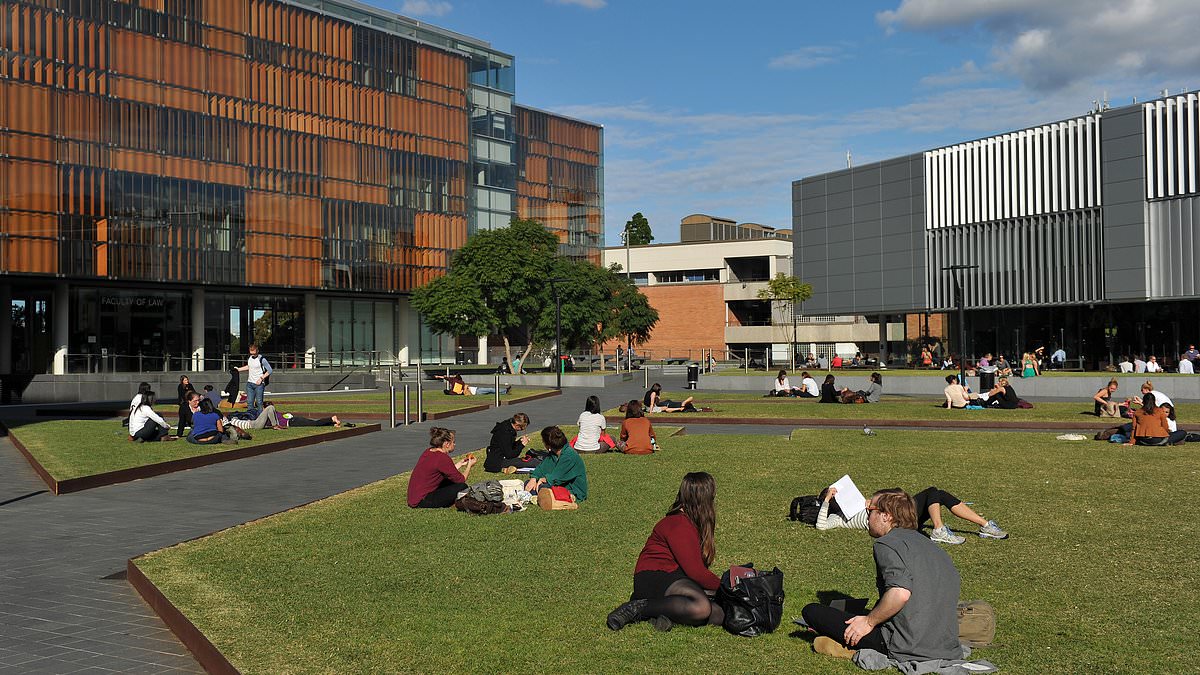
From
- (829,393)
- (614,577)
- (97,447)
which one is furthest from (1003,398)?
(614,577)

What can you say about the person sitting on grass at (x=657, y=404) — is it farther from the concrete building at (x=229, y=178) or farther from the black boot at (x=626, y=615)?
the concrete building at (x=229, y=178)

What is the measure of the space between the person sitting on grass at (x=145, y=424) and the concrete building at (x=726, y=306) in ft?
261

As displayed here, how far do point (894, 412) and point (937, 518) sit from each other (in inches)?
824

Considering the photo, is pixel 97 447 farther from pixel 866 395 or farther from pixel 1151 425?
pixel 866 395

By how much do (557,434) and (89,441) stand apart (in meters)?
13.7

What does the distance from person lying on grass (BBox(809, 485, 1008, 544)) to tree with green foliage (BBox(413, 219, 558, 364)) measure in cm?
5298

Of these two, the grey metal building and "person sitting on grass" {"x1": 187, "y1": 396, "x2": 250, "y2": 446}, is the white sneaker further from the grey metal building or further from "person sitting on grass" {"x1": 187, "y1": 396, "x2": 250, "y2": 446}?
the grey metal building

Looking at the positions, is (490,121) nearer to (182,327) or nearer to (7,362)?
(182,327)

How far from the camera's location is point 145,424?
2234 centimetres

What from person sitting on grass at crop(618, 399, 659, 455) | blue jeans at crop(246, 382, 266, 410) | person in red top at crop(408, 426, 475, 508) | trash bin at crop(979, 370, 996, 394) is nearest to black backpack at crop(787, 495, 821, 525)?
person in red top at crop(408, 426, 475, 508)

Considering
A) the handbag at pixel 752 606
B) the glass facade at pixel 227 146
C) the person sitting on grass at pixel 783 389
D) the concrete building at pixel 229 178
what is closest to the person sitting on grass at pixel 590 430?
the handbag at pixel 752 606

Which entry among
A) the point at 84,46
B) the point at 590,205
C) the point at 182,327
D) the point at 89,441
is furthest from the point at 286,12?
the point at 89,441

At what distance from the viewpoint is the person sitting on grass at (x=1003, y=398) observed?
3181cm

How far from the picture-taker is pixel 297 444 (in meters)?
22.9
